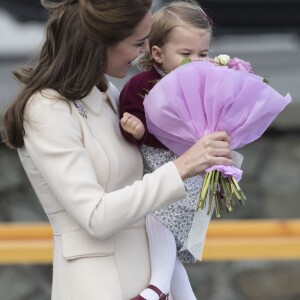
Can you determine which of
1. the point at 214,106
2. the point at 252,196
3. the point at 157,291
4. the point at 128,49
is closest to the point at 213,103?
the point at 214,106

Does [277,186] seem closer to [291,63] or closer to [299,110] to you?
[299,110]

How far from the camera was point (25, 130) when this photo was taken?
262 cm

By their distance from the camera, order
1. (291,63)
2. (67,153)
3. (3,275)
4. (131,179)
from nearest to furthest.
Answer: (67,153) → (131,179) → (3,275) → (291,63)

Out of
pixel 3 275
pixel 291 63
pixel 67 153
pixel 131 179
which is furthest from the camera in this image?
pixel 291 63

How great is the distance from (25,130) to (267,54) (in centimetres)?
324

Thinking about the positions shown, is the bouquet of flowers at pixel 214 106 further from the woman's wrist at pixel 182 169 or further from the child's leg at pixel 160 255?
the child's leg at pixel 160 255

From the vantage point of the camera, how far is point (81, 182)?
8.38 ft

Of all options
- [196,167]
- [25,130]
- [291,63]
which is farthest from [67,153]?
[291,63]

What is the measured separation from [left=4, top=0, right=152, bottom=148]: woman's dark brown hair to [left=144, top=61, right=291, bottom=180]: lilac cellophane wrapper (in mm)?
169

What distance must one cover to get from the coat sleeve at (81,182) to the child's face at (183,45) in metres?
0.44

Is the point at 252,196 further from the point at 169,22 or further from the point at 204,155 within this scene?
the point at 204,155

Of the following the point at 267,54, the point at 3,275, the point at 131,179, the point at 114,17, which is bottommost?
the point at 3,275

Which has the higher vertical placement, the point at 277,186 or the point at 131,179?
the point at 131,179

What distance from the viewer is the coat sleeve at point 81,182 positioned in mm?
2549
